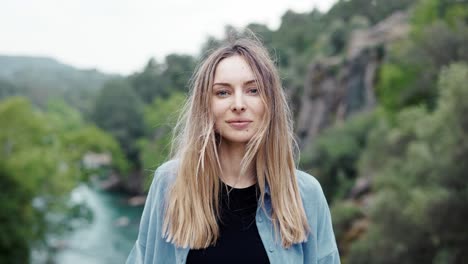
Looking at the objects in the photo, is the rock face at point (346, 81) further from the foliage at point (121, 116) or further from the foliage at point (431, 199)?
the foliage at point (121, 116)

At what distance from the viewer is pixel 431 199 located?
1349 cm

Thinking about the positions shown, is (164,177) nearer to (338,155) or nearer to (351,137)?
(338,155)

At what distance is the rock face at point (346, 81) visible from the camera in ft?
103

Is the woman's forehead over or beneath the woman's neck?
over

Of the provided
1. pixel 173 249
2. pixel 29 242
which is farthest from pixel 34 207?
pixel 173 249

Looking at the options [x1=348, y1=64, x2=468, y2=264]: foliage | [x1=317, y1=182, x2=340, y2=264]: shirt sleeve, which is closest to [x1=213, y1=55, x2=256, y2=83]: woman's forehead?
[x1=317, y1=182, x2=340, y2=264]: shirt sleeve

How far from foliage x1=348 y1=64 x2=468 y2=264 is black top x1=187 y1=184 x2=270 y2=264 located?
12.2 metres

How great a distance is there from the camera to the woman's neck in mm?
2125

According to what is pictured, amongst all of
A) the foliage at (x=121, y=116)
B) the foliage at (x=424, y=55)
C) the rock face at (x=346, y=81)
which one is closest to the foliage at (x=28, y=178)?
the foliage at (x=121, y=116)

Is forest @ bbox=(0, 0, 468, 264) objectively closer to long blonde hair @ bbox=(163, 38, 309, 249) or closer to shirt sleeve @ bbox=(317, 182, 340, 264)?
long blonde hair @ bbox=(163, 38, 309, 249)

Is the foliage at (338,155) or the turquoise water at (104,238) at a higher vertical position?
the foliage at (338,155)

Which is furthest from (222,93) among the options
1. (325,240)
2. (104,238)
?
(104,238)

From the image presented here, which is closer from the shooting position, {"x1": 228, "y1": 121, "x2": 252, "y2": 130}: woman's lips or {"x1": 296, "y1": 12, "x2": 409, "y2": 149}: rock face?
{"x1": 228, "y1": 121, "x2": 252, "y2": 130}: woman's lips

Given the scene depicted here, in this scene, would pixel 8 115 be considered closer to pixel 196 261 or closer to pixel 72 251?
pixel 72 251
